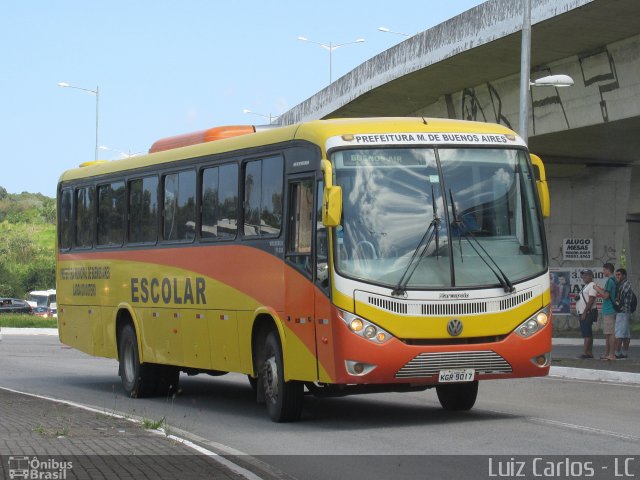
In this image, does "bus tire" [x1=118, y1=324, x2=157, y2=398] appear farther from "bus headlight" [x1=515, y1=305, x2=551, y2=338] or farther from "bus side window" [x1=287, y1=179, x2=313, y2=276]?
"bus headlight" [x1=515, y1=305, x2=551, y2=338]

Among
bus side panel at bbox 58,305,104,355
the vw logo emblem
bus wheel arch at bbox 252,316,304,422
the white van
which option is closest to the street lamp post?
bus side panel at bbox 58,305,104,355

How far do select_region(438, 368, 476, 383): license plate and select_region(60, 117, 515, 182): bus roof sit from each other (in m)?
2.54

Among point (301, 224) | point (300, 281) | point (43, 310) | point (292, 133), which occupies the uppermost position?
point (292, 133)

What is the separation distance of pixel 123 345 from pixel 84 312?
5.99 feet

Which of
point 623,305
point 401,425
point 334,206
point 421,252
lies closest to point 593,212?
point 623,305

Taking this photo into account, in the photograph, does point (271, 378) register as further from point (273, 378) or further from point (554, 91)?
point (554, 91)

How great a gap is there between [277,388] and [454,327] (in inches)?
88.5

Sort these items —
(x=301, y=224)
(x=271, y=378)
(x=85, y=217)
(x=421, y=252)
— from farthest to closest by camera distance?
(x=85, y=217)
(x=271, y=378)
(x=301, y=224)
(x=421, y=252)

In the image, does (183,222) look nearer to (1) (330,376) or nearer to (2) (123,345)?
(2) (123,345)

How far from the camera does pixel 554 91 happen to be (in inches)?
1250

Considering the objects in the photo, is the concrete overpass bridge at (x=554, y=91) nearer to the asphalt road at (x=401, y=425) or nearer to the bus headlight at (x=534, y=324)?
the asphalt road at (x=401, y=425)

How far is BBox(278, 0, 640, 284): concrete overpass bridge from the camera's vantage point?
91.5 ft

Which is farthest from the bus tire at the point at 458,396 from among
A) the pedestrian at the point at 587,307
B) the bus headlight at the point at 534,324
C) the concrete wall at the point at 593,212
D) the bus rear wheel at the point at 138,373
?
the concrete wall at the point at 593,212

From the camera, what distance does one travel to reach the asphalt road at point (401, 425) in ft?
37.4
